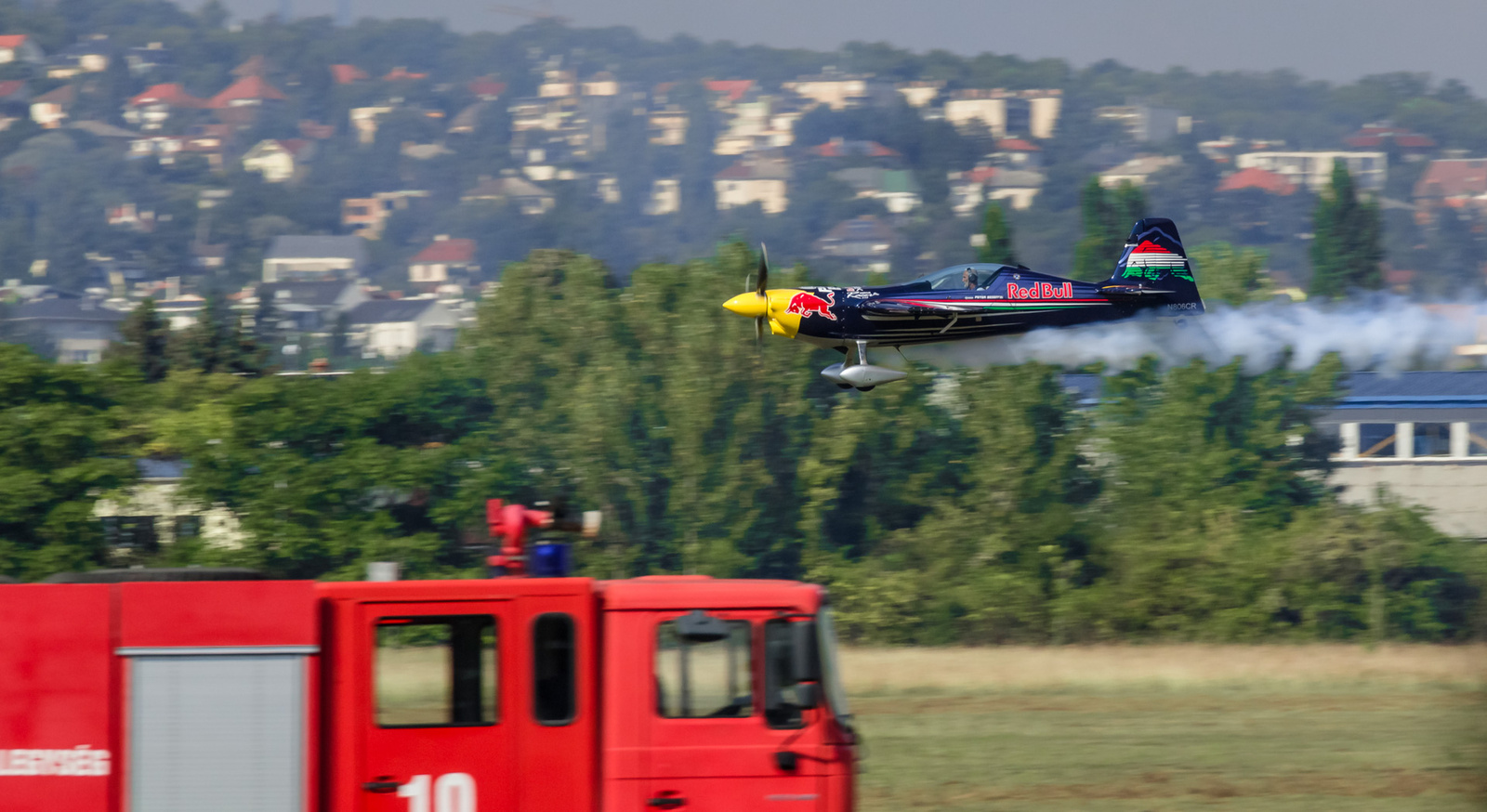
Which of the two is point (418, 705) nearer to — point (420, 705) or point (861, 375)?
point (420, 705)

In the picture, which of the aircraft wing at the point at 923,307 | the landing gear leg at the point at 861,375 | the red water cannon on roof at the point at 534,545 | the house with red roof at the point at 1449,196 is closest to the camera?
the red water cannon on roof at the point at 534,545

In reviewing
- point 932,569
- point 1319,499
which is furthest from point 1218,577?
point 1319,499

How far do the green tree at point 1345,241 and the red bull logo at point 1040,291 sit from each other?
307 feet

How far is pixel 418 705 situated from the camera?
32.9ft

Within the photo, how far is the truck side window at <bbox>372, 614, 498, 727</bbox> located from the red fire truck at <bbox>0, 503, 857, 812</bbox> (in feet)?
0.04

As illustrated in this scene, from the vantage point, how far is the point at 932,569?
55312 millimetres

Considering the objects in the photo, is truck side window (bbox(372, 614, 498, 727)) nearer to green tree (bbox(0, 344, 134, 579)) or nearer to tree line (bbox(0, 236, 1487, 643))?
tree line (bbox(0, 236, 1487, 643))

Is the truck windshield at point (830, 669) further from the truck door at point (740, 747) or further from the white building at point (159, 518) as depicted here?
the white building at point (159, 518)

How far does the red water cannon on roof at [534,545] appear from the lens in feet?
36.9

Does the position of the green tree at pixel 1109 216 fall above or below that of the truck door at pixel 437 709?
above

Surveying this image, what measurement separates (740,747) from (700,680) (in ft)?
1.70

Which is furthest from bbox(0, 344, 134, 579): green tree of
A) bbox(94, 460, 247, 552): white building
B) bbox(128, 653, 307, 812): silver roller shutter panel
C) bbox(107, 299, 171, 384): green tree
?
bbox(107, 299, 171, 384): green tree

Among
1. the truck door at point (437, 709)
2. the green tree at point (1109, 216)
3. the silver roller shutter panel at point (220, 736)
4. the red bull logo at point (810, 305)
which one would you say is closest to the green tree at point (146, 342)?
the green tree at point (1109, 216)

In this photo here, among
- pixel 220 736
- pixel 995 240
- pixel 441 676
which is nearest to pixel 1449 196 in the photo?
pixel 995 240
